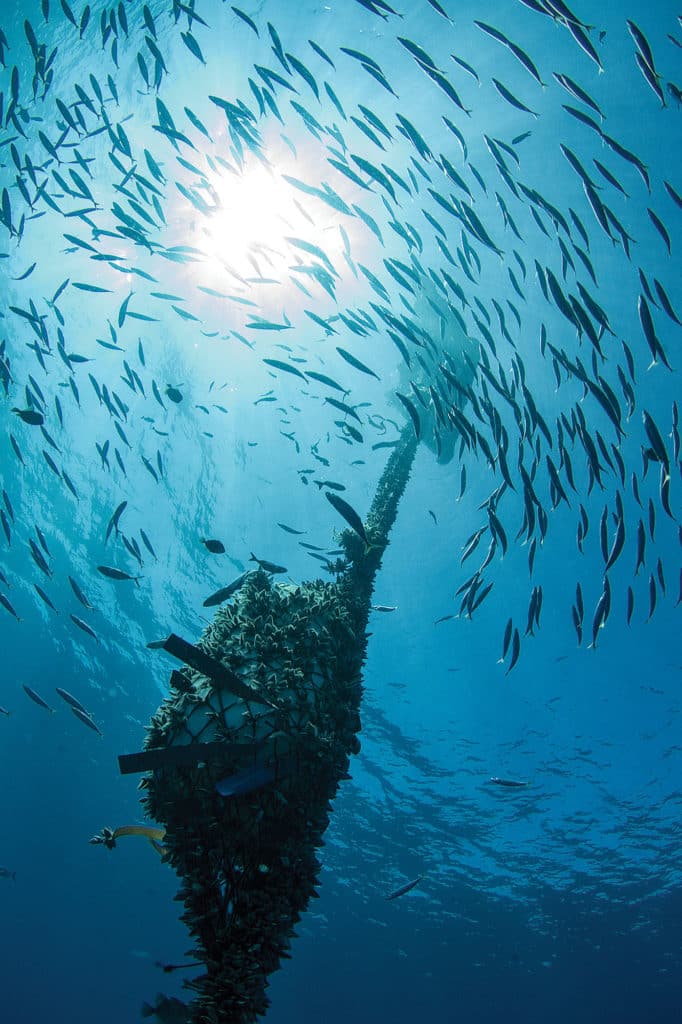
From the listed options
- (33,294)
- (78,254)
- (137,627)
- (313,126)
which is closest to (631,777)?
(137,627)

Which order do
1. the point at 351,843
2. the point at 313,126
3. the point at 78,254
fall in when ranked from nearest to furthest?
the point at 313,126 → the point at 78,254 → the point at 351,843

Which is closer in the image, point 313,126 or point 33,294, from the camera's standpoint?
point 313,126

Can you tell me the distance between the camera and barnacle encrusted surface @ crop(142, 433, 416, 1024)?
10.1ft

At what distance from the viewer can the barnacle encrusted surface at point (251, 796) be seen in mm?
3066

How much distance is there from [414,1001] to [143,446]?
4836 centimetres

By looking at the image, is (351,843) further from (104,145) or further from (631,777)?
(104,145)

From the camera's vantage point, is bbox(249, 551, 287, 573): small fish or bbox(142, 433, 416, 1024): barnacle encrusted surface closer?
bbox(142, 433, 416, 1024): barnacle encrusted surface

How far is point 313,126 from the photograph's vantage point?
6324 mm

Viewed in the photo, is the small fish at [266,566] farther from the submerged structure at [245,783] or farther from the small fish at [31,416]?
the small fish at [31,416]

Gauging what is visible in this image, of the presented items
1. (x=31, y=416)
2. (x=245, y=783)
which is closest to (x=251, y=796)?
(x=245, y=783)

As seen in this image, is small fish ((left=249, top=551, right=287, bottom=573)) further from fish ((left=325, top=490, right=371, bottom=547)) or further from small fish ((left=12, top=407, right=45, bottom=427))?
small fish ((left=12, top=407, right=45, bottom=427))

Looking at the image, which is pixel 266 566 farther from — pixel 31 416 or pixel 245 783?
pixel 31 416

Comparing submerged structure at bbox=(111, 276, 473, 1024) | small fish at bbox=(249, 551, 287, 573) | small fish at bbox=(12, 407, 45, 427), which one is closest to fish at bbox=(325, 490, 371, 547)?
small fish at bbox=(249, 551, 287, 573)

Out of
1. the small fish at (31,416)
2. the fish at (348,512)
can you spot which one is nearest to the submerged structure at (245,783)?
the fish at (348,512)
